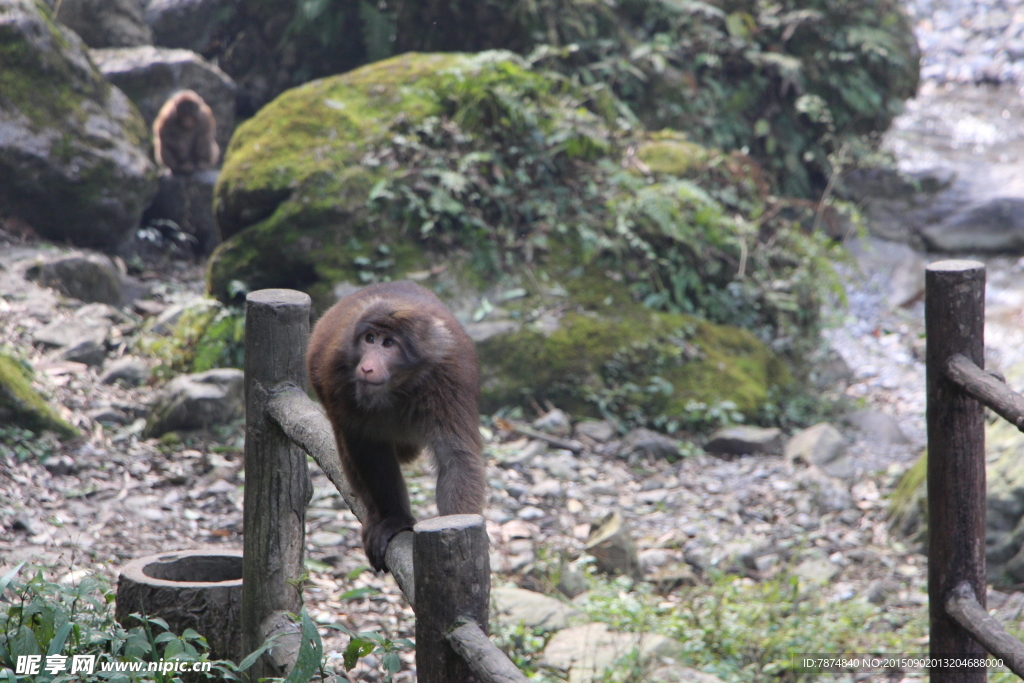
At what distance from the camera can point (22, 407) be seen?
5.21 metres

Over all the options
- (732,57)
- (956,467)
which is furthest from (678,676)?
(732,57)

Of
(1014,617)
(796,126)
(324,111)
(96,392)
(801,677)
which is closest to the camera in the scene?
(801,677)

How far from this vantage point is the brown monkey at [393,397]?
2805 mm

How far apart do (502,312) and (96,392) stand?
287 cm

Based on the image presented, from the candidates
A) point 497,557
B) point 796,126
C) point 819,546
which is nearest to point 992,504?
point 819,546

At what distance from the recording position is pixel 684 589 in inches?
189

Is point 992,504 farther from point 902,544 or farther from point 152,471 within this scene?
point 152,471

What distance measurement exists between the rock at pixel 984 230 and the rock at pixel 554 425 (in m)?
6.74

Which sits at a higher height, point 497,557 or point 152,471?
point 152,471

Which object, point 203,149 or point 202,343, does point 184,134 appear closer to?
point 203,149

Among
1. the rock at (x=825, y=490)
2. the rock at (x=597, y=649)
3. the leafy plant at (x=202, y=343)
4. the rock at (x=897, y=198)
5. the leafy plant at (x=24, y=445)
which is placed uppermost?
the rock at (x=897, y=198)

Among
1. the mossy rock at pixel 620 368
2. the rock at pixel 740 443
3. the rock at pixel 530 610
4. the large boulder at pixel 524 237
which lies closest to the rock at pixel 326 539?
the rock at pixel 530 610

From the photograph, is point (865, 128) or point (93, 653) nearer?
point (93, 653)

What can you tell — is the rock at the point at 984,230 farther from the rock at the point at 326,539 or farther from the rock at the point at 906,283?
the rock at the point at 326,539
